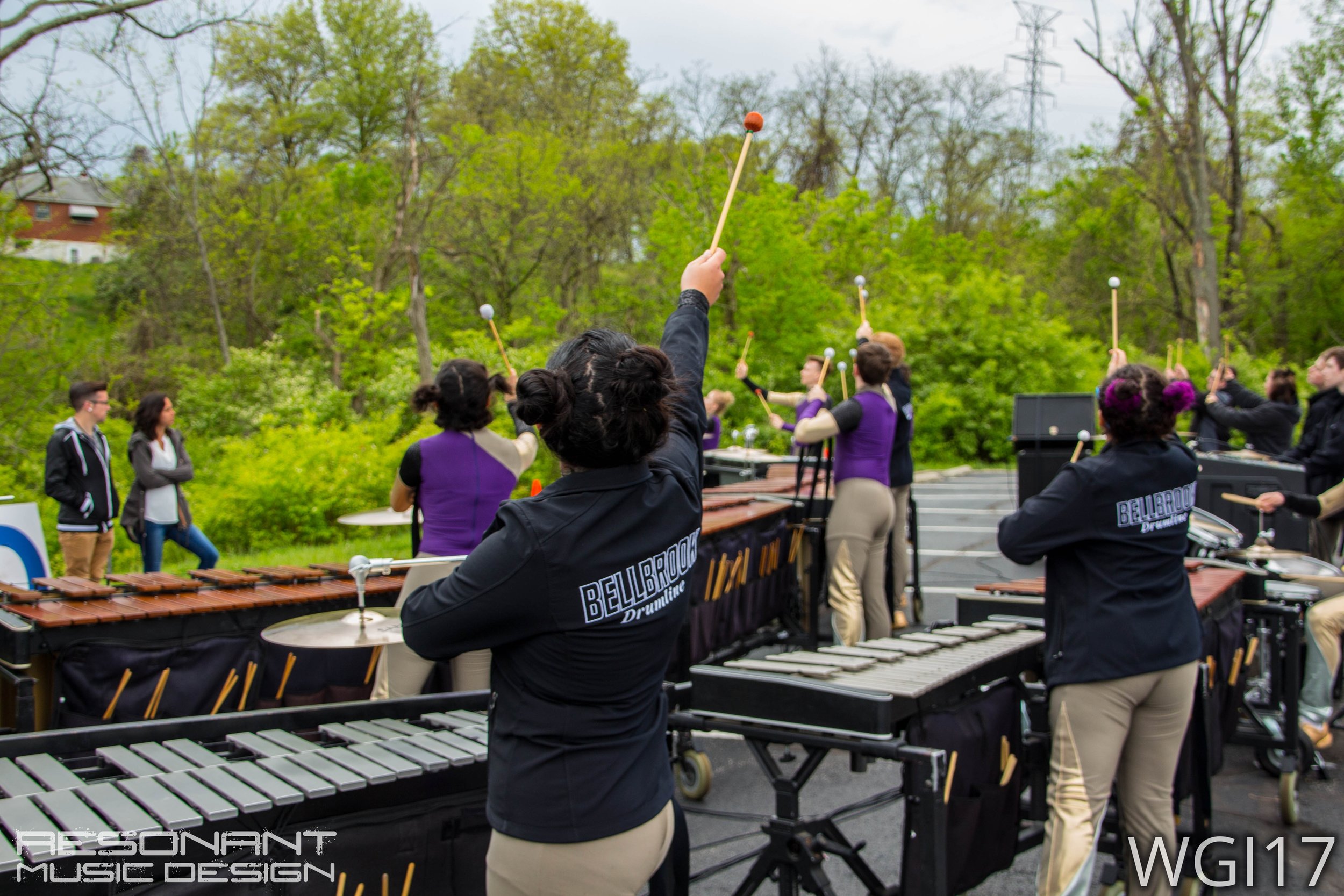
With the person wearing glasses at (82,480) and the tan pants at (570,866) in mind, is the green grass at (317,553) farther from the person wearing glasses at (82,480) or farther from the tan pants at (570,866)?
the tan pants at (570,866)

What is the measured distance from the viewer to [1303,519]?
26.6ft

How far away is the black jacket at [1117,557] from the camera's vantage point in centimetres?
304

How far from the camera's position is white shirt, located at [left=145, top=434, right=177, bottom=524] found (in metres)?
7.46

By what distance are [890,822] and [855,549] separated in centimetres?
186

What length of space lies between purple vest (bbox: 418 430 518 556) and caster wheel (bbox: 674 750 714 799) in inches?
60.7

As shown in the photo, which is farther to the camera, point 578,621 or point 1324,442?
point 1324,442

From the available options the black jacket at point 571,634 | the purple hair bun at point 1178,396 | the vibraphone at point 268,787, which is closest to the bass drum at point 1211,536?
the purple hair bun at point 1178,396

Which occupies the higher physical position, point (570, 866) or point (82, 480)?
point (82, 480)

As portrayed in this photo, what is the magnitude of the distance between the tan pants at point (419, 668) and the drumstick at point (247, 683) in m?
0.56

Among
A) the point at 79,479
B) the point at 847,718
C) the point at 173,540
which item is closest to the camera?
the point at 847,718

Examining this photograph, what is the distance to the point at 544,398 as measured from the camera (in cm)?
187

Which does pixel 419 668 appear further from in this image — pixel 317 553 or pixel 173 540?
pixel 317 553

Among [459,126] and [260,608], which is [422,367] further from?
→ [260,608]

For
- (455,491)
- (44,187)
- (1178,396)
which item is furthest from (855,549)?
(44,187)
